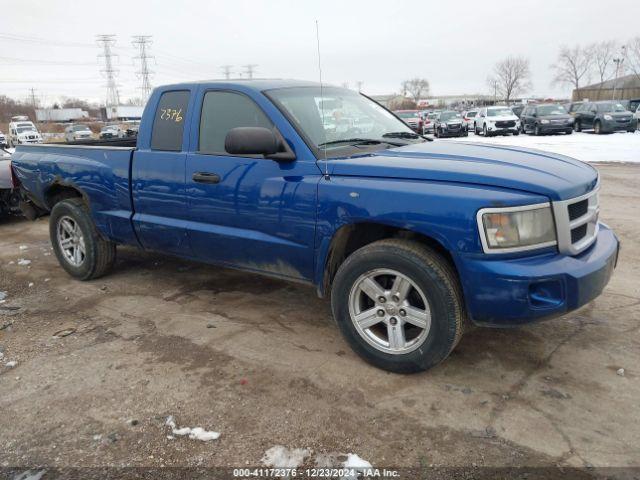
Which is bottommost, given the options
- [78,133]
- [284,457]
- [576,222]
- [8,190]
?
[284,457]

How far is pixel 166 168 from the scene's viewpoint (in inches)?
172

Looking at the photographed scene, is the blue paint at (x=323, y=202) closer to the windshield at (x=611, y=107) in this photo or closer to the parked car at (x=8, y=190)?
the parked car at (x=8, y=190)

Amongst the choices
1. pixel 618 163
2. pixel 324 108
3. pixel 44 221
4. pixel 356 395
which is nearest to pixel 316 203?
pixel 324 108

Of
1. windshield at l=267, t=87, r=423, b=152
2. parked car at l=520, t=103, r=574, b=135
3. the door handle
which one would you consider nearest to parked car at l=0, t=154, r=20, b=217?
the door handle

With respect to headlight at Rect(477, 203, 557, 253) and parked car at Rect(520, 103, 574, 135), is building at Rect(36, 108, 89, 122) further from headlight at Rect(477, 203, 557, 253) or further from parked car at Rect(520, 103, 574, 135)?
headlight at Rect(477, 203, 557, 253)

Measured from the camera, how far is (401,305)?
3.29m

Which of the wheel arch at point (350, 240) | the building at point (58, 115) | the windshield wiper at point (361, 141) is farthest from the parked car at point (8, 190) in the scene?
the building at point (58, 115)

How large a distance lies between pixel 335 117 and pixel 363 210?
3.55 ft

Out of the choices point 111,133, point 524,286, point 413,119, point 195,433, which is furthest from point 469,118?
point 195,433

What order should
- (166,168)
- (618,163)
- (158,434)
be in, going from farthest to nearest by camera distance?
(618,163) < (166,168) < (158,434)

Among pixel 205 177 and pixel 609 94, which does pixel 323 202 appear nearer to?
pixel 205 177

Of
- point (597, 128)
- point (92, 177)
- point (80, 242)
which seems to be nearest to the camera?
point (92, 177)

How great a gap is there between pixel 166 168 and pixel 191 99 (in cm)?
60

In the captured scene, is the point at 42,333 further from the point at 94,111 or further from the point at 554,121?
the point at 94,111
